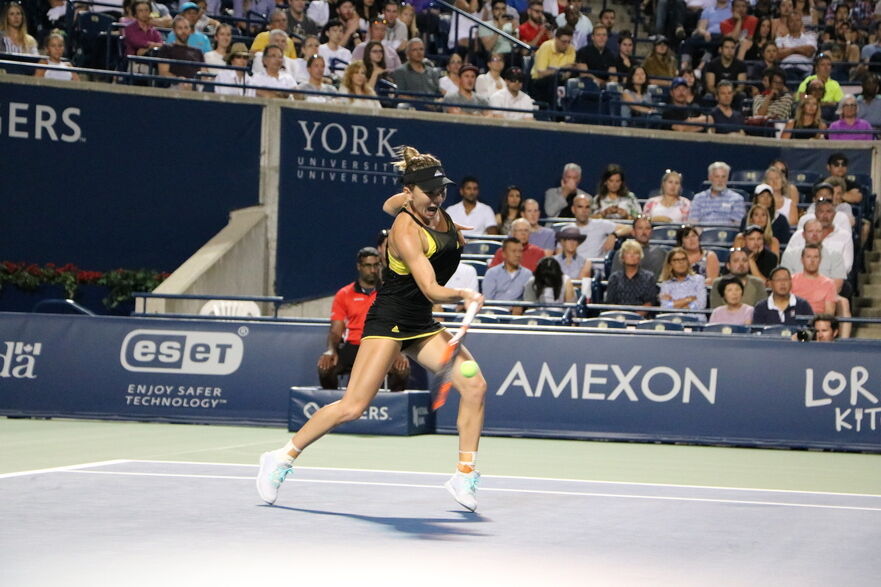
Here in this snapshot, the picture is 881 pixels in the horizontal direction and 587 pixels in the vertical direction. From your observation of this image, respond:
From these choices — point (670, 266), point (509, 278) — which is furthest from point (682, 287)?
point (509, 278)

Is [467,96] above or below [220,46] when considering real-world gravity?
below

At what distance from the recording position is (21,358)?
14.4 meters

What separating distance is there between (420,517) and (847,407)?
21.0 ft

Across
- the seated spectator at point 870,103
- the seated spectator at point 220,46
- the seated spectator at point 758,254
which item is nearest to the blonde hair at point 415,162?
the seated spectator at point 758,254

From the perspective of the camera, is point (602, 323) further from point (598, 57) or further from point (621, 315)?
point (598, 57)

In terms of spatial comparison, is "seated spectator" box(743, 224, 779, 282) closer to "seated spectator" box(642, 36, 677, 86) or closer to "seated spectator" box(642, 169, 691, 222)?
"seated spectator" box(642, 169, 691, 222)

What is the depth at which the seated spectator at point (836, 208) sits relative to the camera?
661 inches

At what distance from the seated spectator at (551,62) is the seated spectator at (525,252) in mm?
4788

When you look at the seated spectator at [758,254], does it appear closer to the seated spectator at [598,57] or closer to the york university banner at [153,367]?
the york university banner at [153,367]

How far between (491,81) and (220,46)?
3928 mm

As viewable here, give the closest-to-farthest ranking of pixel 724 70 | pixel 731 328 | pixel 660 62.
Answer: pixel 731 328, pixel 724 70, pixel 660 62

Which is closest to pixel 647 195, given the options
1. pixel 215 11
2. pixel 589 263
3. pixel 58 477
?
pixel 589 263

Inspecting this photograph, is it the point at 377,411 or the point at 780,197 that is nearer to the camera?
the point at 377,411

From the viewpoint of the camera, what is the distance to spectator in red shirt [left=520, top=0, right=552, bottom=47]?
22.1 m
